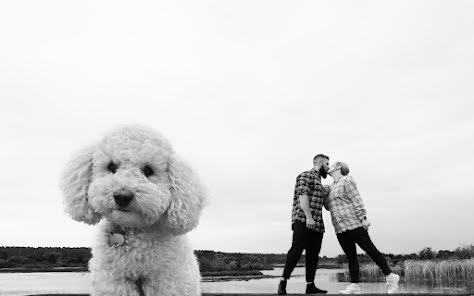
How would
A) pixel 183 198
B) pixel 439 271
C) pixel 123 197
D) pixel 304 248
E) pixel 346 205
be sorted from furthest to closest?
pixel 439 271 → pixel 346 205 → pixel 304 248 → pixel 183 198 → pixel 123 197

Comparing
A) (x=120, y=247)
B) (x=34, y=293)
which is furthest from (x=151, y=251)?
(x=34, y=293)

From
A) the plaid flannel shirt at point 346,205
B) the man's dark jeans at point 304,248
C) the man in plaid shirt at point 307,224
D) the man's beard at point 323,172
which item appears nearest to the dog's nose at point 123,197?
the man in plaid shirt at point 307,224

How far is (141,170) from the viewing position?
322 centimetres

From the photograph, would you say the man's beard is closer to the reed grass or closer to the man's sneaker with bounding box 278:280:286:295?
the man's sneaker with bounding box 278:280:286:295

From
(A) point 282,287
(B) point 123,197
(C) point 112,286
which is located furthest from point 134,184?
(A) point 282,287

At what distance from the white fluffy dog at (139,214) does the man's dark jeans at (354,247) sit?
4.14 metres

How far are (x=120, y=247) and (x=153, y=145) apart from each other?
656 millimetres

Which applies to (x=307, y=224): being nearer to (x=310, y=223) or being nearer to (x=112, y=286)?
(x=310, y=223)

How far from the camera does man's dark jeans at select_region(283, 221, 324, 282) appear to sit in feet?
23.0

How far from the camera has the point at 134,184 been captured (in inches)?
119

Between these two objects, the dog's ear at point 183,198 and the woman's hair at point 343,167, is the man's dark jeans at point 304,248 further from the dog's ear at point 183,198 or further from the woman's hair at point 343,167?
the dog's ear at point 183,198

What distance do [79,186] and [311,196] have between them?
4372 millimetres

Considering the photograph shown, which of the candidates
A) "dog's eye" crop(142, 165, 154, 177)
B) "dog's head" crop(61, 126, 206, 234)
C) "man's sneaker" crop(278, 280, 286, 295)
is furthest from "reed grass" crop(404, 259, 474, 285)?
"dog's eye" crop(142, 165, 154, 177)

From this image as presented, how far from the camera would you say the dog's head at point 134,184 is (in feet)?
9.95
